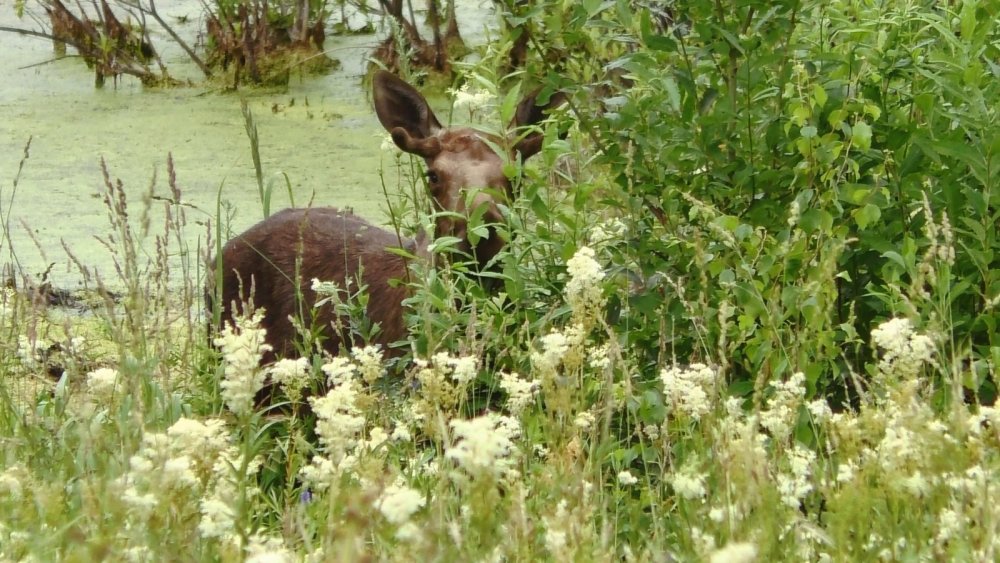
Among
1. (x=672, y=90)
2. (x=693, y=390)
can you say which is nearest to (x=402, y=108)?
(x=672, y=90)

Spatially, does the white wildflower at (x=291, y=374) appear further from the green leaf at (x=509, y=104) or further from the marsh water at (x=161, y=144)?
the marsh water at (x=161, y=144)

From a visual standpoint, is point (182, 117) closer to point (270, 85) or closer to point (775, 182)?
point (270, 85)

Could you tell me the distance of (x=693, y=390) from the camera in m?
2.82

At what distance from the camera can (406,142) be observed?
17.5 feet

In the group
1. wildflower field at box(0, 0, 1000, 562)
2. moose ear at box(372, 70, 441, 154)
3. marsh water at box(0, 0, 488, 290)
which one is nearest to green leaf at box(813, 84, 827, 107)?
wildflower field at box(0, 0, 1000, 562)

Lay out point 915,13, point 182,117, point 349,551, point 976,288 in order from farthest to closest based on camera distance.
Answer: point 182,117 < point 915,13 < point 976,288 < point 349,551

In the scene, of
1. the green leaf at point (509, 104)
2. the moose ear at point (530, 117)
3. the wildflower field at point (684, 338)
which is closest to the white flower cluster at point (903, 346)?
the wildflower field at point (684, 338)

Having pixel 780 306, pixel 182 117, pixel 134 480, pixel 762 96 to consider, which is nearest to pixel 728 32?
pixel 762 96

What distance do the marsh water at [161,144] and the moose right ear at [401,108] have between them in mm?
1554

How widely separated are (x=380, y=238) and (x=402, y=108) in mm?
526

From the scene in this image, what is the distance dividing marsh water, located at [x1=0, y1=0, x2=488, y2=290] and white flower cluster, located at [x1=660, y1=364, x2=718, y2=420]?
4402mm

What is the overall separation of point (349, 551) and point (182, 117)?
8866 mm

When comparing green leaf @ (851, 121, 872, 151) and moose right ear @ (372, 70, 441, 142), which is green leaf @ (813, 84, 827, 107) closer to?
green leaf @ (851, 121, 872, 151)

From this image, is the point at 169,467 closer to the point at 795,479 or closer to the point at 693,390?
the point at 693,390
